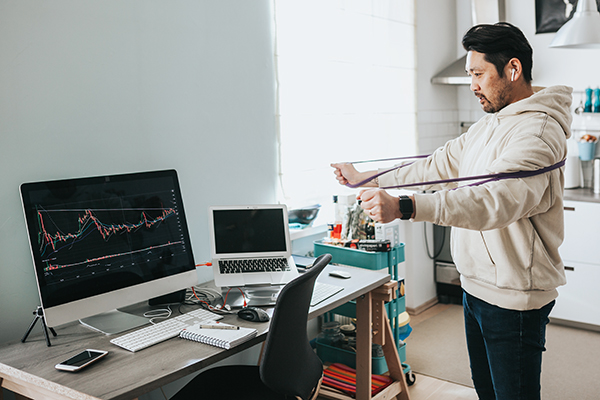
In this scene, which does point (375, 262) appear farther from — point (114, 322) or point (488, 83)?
point (114, 322)

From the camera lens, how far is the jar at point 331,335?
9.34 ft

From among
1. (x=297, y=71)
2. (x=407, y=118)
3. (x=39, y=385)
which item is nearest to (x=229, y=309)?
(x=39, y=385)

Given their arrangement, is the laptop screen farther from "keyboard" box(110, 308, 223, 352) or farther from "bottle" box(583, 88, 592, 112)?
"bottle" box(583, 88, 592, 112)

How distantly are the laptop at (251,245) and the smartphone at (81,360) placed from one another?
66 cm

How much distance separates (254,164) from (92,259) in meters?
1.12

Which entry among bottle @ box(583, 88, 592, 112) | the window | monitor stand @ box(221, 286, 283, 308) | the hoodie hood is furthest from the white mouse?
bottle @ box(583, 88, 592, 112)

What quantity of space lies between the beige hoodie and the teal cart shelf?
0.77 meters

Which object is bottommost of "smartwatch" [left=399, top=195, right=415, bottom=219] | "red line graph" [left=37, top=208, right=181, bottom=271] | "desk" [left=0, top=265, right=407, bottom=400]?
"desk" [left=0, top=265, right=407, bottom=400]

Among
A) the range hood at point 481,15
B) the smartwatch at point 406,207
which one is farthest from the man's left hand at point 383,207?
the range hood at point 481,15

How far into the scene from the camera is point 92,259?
175cm

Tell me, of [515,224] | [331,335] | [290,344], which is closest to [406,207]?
[515,224]

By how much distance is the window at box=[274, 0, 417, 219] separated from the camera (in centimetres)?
286

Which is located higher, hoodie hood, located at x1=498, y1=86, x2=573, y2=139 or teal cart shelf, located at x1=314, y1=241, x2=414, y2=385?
hoodie hood, located at x1=498, y1=86, x2=573, y2=139

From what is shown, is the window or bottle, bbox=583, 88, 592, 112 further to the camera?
bottle, bbox=583, 88, 592, 112
